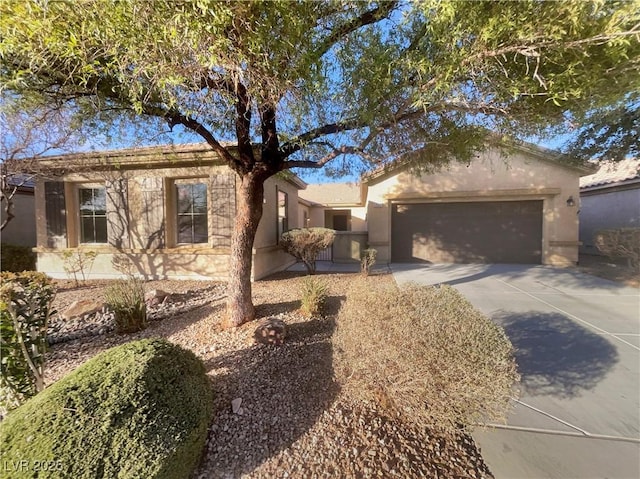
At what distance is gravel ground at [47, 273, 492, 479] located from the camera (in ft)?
5.69

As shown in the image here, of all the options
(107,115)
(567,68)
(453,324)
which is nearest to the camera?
(453,324)

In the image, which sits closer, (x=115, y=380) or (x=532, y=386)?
(x=115, y=380)

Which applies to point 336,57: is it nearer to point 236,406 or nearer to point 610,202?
point 236,406

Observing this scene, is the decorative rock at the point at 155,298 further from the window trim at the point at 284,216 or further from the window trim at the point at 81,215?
the window trim at the point at 284,216

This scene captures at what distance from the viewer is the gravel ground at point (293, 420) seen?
5.69ft

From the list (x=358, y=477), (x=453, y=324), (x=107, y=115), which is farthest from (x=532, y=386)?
(x=107, y=115)

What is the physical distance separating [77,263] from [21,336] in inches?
288

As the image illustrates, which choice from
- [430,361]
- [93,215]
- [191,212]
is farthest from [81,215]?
[430,361]

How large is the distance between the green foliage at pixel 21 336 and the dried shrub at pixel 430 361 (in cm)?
255

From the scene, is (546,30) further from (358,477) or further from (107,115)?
(107,115)

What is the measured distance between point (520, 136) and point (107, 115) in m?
6.19

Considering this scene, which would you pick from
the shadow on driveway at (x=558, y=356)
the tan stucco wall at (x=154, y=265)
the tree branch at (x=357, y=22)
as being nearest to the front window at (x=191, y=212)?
the tan stucco wall at (x=154, y=265)

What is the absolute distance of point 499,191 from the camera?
9.50 meters

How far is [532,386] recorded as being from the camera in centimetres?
263
